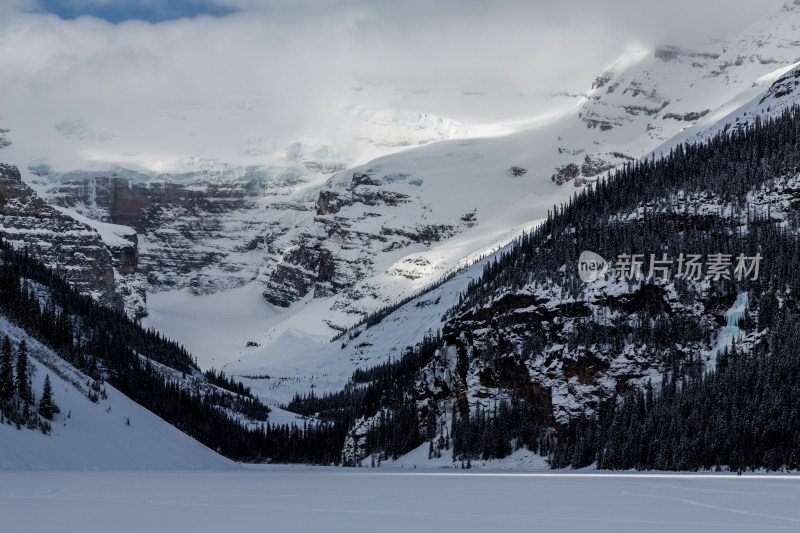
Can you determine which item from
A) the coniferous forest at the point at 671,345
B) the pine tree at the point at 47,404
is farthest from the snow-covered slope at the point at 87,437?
the coniferous forest at the point at 671,345

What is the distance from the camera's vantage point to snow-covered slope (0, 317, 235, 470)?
12312 centimetres

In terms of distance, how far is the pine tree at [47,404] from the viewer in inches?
5305

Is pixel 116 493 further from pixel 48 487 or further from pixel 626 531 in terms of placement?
pixel 626 531

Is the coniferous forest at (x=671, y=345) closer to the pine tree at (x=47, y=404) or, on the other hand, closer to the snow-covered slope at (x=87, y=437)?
the pine tree at (x=47, y=404)

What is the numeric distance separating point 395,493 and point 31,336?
95.5 meters

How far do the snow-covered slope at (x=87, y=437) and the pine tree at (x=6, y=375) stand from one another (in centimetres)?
640

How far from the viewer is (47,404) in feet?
443

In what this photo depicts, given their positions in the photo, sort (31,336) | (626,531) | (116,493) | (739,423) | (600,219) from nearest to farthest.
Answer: (626,531)
(116,493)
(739,423)
(31,336)
(600,219)

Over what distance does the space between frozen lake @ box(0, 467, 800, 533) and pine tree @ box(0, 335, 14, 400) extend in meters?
32.9

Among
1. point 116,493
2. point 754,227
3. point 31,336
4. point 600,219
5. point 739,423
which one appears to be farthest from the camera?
point 600,219

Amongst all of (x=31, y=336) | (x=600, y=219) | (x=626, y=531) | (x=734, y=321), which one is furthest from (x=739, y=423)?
(x=31, y=336)

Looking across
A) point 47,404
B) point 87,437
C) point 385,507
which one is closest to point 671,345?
point 87,437

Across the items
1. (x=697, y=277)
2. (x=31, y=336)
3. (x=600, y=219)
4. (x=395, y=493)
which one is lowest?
(x=395, y=493)

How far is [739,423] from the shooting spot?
14025cm
